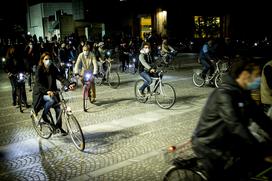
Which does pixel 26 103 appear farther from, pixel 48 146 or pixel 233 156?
pixel 233 156

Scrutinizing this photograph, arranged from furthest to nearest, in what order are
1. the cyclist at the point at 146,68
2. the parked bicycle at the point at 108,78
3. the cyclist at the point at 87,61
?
the parked bicycle at the point at 108,78
the cyclist at the point at 87,61
the cyclist at the point at 146,68

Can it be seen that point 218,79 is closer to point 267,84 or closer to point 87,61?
Answer: point 87,61

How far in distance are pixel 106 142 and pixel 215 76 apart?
753 cm

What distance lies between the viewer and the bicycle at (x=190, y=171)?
336 cm

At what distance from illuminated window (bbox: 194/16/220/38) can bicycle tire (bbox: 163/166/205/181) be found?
31849mm

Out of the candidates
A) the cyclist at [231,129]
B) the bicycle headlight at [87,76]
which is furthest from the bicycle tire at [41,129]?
the cyclist at [231,129]

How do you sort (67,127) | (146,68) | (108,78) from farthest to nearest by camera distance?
(108,78) < (146,68) < (67,127)

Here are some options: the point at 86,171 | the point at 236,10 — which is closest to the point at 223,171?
the point at 86,171

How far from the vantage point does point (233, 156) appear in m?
3.26

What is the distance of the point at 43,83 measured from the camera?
7.41m

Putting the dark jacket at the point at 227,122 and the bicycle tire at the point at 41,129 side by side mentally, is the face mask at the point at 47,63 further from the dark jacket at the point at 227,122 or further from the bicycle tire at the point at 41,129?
the dark jacket at the point at 227,122

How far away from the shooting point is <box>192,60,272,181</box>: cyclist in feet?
10.3

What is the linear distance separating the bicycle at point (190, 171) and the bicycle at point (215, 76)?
33.6 ft

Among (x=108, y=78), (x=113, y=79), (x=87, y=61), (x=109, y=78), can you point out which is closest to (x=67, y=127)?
(x=87, y=61)
